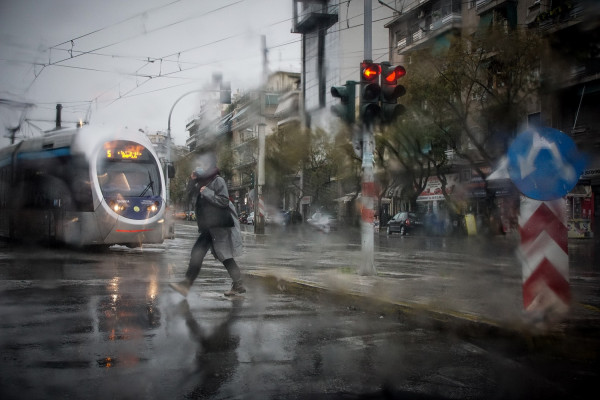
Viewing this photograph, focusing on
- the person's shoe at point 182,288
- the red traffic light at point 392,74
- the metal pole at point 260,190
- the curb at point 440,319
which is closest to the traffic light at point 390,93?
the red traffic light at point 392,74

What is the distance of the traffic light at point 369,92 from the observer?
9.12m

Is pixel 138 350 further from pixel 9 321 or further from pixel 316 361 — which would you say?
pixel 9 321

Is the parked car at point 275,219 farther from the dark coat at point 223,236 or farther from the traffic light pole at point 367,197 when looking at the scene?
the dark coat at point 223,236

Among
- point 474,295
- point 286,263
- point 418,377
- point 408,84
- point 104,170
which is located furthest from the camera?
point 408,84

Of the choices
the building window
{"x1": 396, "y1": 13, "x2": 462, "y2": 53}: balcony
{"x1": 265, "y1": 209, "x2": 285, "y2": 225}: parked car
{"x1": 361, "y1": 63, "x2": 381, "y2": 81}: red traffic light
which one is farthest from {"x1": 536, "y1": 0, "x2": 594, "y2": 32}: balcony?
{"x1": 265, "y1": 209, "x2": 285, "y2": 225}: parked car

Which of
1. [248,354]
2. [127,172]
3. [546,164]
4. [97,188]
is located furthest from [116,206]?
[546,164]

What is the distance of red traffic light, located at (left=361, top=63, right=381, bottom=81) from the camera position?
30.7 feet

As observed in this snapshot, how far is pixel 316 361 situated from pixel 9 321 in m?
3.39

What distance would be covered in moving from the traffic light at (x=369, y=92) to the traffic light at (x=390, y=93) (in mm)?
144

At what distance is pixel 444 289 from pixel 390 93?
3362mm

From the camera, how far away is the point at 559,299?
600 centimetres

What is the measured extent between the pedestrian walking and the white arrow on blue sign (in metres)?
3.73

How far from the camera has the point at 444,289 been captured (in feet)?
27.7

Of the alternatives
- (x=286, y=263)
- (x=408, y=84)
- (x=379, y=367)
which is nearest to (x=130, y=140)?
(x=286, y=263)
